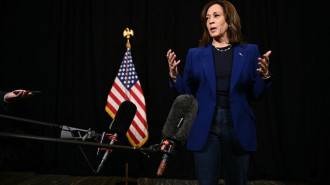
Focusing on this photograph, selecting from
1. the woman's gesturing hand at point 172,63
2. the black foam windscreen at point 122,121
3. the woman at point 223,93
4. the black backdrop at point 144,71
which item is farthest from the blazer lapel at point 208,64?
the black backdrop at point 144,71

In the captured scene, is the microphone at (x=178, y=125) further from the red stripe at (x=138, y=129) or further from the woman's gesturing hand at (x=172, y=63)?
the red stripe at (x=138, y=129)

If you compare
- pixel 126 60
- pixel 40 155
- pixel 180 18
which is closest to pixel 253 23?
pixel 180 18

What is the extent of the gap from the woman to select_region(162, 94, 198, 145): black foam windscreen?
12.9 inches

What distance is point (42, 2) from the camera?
4145mm

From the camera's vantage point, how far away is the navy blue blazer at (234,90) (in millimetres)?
1268

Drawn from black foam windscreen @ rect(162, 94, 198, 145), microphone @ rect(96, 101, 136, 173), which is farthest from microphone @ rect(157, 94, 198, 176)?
microphone @ rect(96, 101, 136, 173)

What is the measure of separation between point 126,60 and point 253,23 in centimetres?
194

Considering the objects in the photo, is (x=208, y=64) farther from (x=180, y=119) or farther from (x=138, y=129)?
(x=138, y=129)

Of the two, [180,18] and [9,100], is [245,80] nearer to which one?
[9,100]

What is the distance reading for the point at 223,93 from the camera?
134 cm

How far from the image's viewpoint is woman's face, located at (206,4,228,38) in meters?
1.45

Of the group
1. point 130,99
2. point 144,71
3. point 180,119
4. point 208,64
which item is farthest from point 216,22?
point 144,71

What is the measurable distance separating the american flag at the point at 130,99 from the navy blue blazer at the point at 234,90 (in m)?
1.98

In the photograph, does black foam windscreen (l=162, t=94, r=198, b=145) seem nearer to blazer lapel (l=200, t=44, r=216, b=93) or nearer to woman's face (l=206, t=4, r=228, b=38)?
blazer lapel (l=200, t=44, r=216, b=93)
